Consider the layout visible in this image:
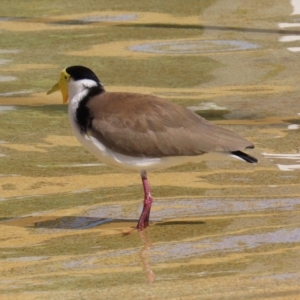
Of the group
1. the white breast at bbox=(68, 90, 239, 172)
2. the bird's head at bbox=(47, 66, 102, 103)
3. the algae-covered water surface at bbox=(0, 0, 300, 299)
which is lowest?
the algae-covered water surface at bbox=(0, 0, 300, 299)

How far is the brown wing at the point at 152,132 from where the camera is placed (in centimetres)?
655

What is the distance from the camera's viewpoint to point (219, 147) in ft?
21.3

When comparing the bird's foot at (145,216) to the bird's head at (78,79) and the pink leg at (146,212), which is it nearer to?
the pink leg at (146,212)

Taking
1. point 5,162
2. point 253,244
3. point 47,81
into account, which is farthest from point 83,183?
point 47,81

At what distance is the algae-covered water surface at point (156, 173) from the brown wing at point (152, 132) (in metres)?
0.45

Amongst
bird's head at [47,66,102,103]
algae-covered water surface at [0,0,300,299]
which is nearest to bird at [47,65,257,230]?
bird's head at [47,66,102,103]

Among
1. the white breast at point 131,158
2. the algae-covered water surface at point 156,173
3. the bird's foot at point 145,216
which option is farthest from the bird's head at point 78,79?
the bird's foot at point 145,216

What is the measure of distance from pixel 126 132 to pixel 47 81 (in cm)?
360

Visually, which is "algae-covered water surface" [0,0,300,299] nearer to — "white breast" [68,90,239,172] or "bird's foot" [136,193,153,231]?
"bird's foot" [136,193,153,231]

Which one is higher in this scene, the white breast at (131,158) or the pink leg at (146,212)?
the white breast at (131,158)

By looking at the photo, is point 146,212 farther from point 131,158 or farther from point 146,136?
point 146,136

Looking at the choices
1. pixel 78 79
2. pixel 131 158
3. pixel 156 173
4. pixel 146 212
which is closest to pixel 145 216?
pixel 146 212

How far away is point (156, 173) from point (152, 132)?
1.12 metres

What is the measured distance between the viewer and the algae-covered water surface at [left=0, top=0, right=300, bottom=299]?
5.46m
